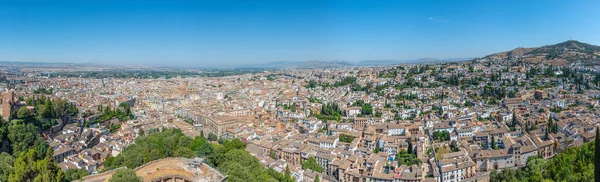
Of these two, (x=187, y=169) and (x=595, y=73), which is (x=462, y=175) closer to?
(x=187, y=169)

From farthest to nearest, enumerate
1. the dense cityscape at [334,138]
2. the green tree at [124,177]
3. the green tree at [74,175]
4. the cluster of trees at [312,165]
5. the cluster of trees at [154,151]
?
1. the cluster of trees at [312,165]
2. the cluster of trees at [154,151]
3. the dense cityscape at [334,138]
4. the green tree at [74,175]
5. the green tree at [124,177]

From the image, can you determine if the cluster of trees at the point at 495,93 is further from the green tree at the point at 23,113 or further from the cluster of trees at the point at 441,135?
the green tree at the point at 23,113

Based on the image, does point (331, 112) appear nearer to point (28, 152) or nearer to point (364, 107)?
point (364, 107)

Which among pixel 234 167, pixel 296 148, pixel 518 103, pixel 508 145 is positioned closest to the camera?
pixel 234 167

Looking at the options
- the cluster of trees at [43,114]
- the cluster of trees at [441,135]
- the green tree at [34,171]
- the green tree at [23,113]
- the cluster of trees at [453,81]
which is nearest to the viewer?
the green tree at [34,171]

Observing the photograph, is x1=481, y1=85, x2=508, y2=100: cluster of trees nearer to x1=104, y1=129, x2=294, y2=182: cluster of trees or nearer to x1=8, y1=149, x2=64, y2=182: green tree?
x1=104, y1=129, x2=294, y2=182: cluster of trees

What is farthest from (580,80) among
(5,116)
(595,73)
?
(5,116)

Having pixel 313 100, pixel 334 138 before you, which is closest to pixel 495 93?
pixel 313 100

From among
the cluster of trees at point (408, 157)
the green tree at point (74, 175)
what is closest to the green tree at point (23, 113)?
the green tree at point (74, 175)
